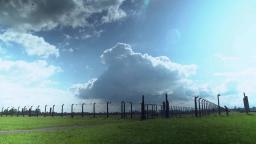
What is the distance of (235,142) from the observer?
14031 millimetres

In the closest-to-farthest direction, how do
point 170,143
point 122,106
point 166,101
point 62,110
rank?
1. point 170,143
2. point 166,101
3. point 122,106
4. point 62,110

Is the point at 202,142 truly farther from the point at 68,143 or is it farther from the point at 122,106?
the point at 122,106

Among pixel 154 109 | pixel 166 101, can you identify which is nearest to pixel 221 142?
pixel 166 101

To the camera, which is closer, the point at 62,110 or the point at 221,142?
the point at 221,142

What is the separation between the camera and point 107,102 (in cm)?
6850

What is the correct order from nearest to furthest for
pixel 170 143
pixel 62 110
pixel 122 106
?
pixel 170 143 < pixel 122 106 < pixel 62 110

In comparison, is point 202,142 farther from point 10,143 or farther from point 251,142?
point 10,143

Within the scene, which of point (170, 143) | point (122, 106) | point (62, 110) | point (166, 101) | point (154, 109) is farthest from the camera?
point (62, 110)

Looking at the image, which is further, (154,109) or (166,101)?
(154,109)

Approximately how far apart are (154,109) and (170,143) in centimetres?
5765

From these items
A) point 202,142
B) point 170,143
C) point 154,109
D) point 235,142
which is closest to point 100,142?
point 170,143

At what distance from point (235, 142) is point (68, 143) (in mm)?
7326

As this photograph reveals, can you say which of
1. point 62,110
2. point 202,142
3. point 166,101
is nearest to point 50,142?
point 202,142

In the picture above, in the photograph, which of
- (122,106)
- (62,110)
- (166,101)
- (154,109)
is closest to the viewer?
(166,101)
